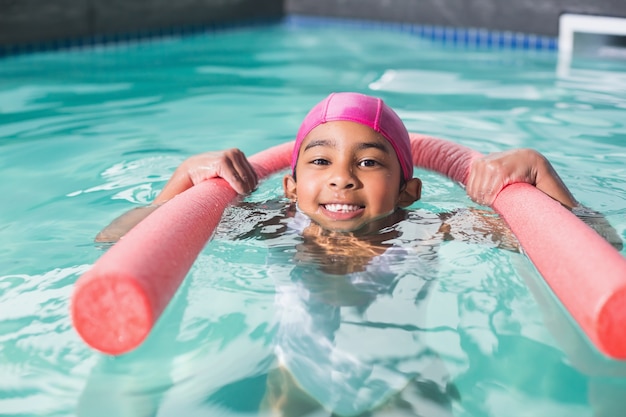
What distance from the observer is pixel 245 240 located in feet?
9.93

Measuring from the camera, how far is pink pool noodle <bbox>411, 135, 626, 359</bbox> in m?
1.86

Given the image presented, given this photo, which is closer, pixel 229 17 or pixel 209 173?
pixel 209 173

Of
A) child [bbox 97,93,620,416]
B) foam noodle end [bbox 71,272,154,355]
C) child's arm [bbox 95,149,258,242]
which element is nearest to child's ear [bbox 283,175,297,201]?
A: child [bbox 97,93,620,416]

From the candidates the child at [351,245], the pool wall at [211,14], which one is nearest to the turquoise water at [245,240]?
the child at [351,245]

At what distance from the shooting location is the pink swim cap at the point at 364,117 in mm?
2842

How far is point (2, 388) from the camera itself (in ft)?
7.33

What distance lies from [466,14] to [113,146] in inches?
228

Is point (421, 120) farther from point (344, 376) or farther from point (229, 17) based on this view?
point (229, 17)

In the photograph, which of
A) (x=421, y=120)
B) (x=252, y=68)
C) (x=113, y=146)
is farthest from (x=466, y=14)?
(x=113, y=146)

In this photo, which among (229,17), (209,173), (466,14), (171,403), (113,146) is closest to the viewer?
(171,403)

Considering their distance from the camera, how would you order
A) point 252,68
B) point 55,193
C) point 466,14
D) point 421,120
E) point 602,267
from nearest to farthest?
point 602,267 < point 55,193 < point 421,120 < point 252,68 < point 466,14

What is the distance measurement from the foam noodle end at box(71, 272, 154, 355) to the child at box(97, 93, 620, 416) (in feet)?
1.47

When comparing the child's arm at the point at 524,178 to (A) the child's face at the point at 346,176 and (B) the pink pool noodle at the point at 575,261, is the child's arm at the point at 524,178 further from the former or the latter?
(A) the child's face at the point at 346,176

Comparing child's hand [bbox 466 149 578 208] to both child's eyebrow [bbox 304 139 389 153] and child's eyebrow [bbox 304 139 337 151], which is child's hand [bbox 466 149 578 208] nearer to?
child's eyebrow [bbox 304 139 389 153]
